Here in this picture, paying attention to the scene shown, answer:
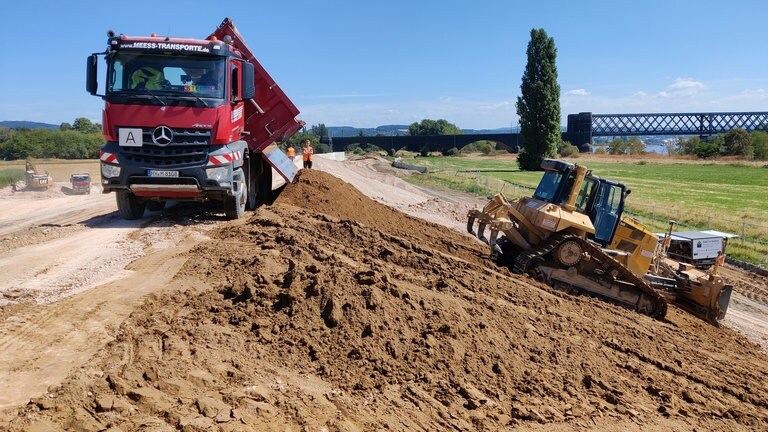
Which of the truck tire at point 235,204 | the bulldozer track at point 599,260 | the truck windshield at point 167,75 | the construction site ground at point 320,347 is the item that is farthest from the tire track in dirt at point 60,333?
the bulldozer track at point 599,260

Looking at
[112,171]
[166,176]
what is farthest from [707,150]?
[112,171]

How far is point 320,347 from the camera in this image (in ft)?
19.1

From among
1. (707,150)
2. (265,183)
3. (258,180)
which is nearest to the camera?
(258,180)

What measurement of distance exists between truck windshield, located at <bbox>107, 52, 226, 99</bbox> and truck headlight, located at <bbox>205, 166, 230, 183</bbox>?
1.30m

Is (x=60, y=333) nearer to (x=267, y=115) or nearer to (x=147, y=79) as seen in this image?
(x=147, y=79)

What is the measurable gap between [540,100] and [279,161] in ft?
174

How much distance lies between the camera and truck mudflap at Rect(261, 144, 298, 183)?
1423 centimetres

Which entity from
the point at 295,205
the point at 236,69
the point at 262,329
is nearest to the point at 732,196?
the point at 295,205

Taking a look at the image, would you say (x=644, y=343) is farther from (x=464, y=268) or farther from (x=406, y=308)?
(x=406, y=308)

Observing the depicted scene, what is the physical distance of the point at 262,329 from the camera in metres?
6.04

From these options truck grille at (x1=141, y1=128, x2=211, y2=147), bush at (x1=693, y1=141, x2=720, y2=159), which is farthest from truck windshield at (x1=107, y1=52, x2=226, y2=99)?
bush at (x1=693, y1=141, x2=720, y2=159)

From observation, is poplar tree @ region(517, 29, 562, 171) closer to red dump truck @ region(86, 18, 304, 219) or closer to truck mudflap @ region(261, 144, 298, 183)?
truck mudflap @ region(261, 144, 298, 183)

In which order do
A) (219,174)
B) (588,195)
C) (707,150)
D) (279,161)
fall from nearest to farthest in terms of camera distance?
(219,174), (588,195), (279,161), (707,150)

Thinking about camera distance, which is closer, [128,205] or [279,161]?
[128,205]
